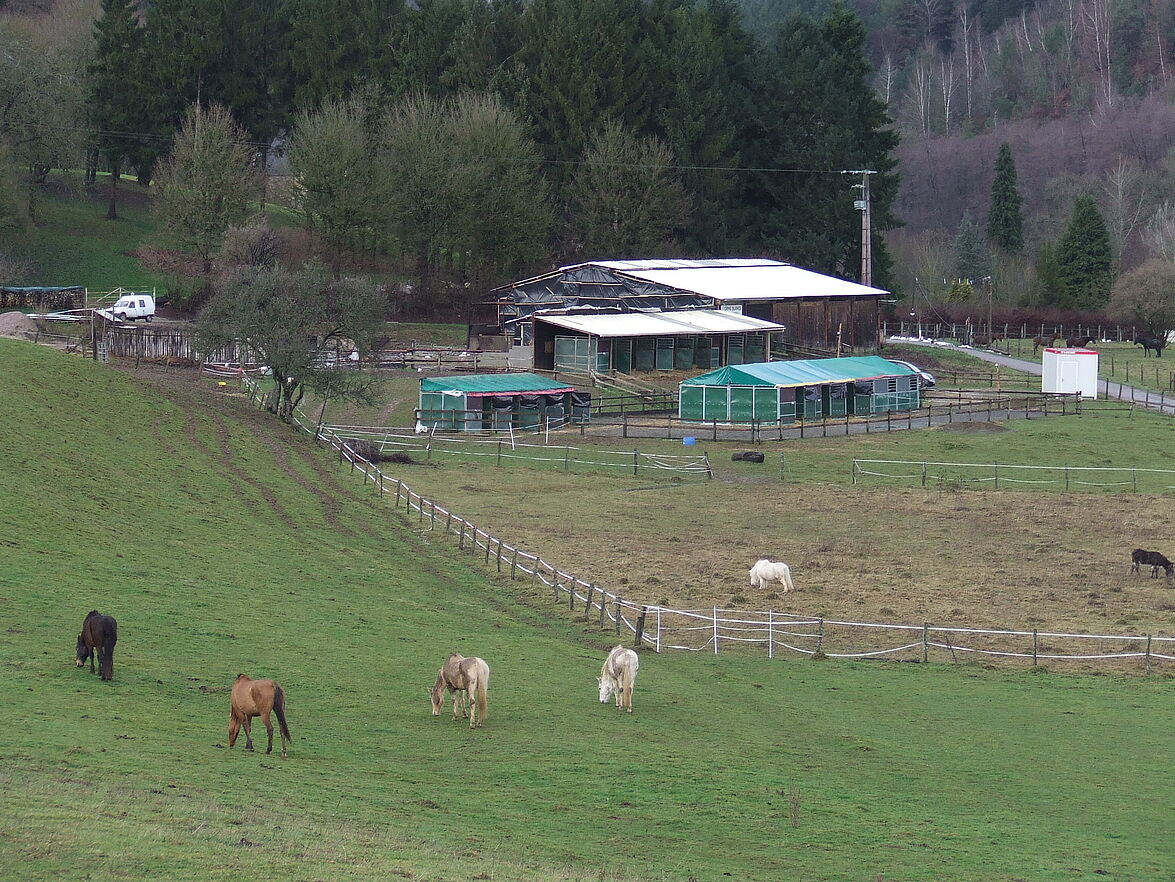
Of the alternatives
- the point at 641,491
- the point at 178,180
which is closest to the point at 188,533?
the point at 641,491

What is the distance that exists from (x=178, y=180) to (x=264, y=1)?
91.1 feet

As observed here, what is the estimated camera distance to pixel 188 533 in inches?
1385

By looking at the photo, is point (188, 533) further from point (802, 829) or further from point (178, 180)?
point (178, 180)

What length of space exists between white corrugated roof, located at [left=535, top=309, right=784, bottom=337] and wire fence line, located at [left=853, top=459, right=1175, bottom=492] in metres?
23.0

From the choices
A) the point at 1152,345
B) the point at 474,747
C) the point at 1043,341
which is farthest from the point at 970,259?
the point at 474,747

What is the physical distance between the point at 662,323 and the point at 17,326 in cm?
3339

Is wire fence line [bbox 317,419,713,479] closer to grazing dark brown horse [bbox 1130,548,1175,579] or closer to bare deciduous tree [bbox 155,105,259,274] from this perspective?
grazing dark brown horse [bbox 1130,548,1175,579]

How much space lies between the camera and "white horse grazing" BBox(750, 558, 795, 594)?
34688 millimetres

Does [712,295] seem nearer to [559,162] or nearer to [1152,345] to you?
[559,162]

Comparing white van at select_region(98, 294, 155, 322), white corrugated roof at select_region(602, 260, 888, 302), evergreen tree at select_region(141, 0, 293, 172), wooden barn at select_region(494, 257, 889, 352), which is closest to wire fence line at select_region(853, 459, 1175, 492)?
wooden barn at select_region(494, 257, 889, 352)

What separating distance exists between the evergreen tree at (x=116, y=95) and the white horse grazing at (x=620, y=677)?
9201cm

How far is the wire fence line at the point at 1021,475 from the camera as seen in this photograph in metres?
51.0

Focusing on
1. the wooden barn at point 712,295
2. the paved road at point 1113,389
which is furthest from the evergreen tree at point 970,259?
the wooden barn at point 712,295

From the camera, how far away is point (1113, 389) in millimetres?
80500
